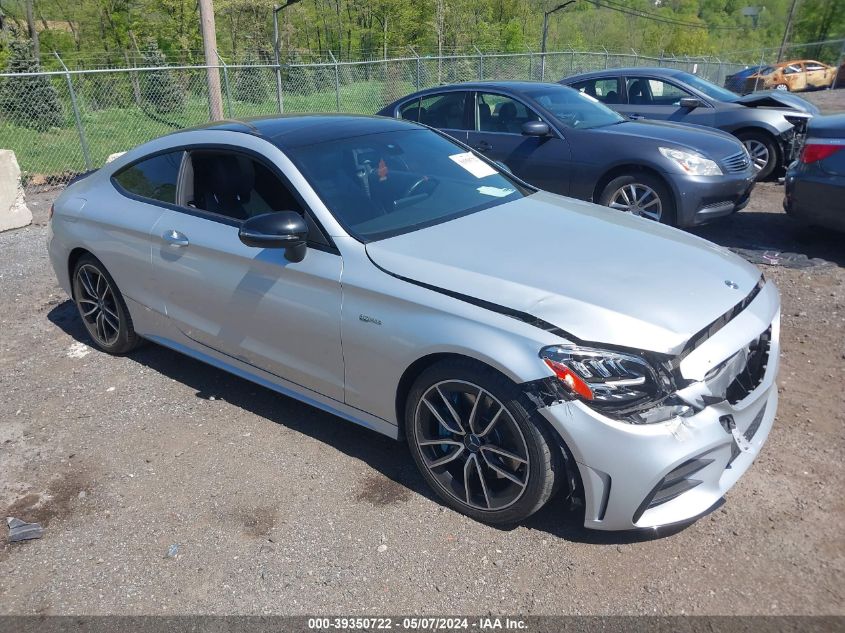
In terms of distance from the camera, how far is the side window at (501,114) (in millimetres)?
7387

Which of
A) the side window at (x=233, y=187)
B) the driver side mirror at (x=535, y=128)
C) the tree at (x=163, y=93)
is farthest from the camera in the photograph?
the tree at (x=163, y=93)

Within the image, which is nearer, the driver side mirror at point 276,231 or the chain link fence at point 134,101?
the driver side mirror at point 276,231

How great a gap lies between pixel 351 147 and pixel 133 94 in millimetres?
13549

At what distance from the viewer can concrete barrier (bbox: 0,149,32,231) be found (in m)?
8.23

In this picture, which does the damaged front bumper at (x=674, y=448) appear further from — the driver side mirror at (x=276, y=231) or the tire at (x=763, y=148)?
the tire at (x=763, y=148)

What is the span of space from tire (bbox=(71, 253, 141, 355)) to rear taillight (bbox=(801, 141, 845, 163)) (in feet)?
19.4

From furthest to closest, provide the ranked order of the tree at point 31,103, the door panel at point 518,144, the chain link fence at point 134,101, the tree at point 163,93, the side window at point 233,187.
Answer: the tree at point 163,93, the tree at point 31,103, the chain link fence at point 134,101, the door panel at point 518,144, the side window at point 233,187

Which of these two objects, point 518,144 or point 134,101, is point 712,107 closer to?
point 518,144

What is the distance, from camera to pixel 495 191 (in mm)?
4027

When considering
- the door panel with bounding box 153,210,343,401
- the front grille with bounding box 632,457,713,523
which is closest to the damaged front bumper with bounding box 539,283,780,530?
the front grille with bounding box 632,457,713,523

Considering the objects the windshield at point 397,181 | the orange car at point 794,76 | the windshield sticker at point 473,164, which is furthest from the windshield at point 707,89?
the orange car at point 794,76

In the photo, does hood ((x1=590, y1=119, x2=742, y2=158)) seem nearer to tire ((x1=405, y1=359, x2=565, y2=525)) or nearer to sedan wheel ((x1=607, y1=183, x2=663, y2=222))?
sedan wheel ((x1=607, y1=183, x2=663, y2=222))

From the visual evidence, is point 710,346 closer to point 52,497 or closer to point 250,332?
point 250,332

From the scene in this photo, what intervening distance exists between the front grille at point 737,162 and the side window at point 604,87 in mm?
3470
